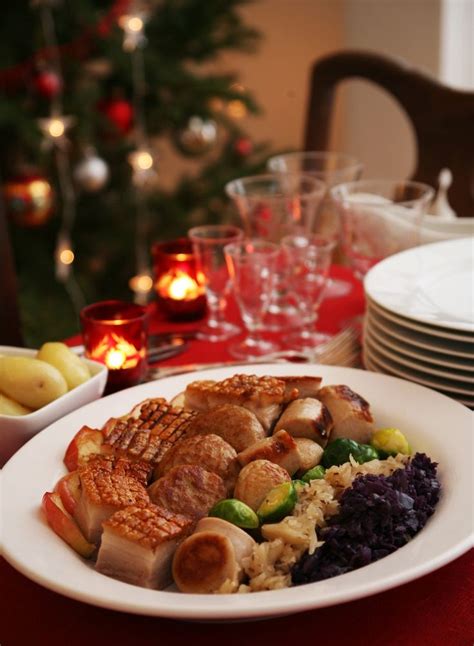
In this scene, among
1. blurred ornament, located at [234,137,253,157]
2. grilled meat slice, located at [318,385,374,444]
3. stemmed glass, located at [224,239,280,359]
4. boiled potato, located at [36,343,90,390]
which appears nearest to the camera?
grilled meat slice, located at [318,385,374,444]

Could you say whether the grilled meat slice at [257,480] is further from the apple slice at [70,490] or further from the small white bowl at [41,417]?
the small white bowl at [41,417]

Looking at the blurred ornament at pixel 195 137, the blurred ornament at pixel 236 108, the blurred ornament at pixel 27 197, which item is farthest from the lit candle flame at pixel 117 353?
the blurred ornament at pixel 236 108

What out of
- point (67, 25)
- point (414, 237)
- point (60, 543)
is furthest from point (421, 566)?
point (67, 25)

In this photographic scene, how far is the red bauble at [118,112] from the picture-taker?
3250 millimetres

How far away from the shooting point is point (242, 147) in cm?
378

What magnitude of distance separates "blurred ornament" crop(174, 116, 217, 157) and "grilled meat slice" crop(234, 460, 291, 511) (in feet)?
8.62

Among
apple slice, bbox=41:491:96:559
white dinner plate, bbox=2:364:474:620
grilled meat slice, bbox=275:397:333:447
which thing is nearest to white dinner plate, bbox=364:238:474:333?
white dinner plate, bbox=2:364:474:620

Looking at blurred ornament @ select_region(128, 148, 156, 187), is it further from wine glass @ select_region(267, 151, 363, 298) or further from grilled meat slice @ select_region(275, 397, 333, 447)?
grilled meat slice @ select_region(275, 397, 333, 447)

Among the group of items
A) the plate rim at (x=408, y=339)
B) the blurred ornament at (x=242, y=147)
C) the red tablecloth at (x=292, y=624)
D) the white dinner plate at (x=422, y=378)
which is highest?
the plate rim at (x=408, y=339)

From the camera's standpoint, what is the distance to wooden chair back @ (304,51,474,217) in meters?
2.48

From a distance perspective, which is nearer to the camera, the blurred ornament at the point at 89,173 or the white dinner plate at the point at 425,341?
the white dinner plate at the point at 425,341

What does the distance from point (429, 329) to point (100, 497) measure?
589 mm

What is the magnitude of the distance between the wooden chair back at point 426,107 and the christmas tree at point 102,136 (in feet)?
2.59

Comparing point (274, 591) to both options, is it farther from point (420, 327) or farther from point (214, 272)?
point (214, 272)
